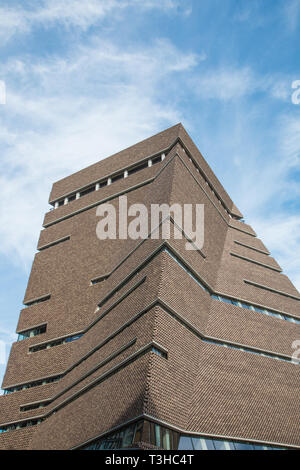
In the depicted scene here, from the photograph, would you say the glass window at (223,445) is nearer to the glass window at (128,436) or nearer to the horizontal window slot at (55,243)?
the glass window at (128,436)

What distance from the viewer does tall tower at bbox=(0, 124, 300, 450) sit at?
48.0ft

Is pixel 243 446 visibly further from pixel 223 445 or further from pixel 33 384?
pixel 33 384

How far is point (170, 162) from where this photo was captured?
26.5 metres

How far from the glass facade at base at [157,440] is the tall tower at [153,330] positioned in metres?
0.06

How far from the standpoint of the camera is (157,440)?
12.2m

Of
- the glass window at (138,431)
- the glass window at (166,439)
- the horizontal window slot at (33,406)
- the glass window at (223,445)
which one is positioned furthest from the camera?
the horizontal window slot at (33,406)

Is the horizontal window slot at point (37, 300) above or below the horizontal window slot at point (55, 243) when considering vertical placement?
below

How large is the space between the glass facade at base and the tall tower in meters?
0.06

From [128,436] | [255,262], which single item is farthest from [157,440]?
[255,262]

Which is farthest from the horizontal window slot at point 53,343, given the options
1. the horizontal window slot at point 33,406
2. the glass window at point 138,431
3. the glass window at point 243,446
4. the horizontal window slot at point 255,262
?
the horizontal window slot at point 255,262

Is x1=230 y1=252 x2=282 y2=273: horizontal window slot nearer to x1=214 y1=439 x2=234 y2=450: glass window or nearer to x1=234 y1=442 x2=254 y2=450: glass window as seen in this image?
x1=234 y1=442 x2=254 y2=450: glass window

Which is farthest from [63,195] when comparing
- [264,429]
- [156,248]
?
[264,429]

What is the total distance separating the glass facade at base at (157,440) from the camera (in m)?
12.0

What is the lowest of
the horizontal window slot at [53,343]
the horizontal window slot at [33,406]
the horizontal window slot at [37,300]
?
the horizontal window slot at [33,406]
